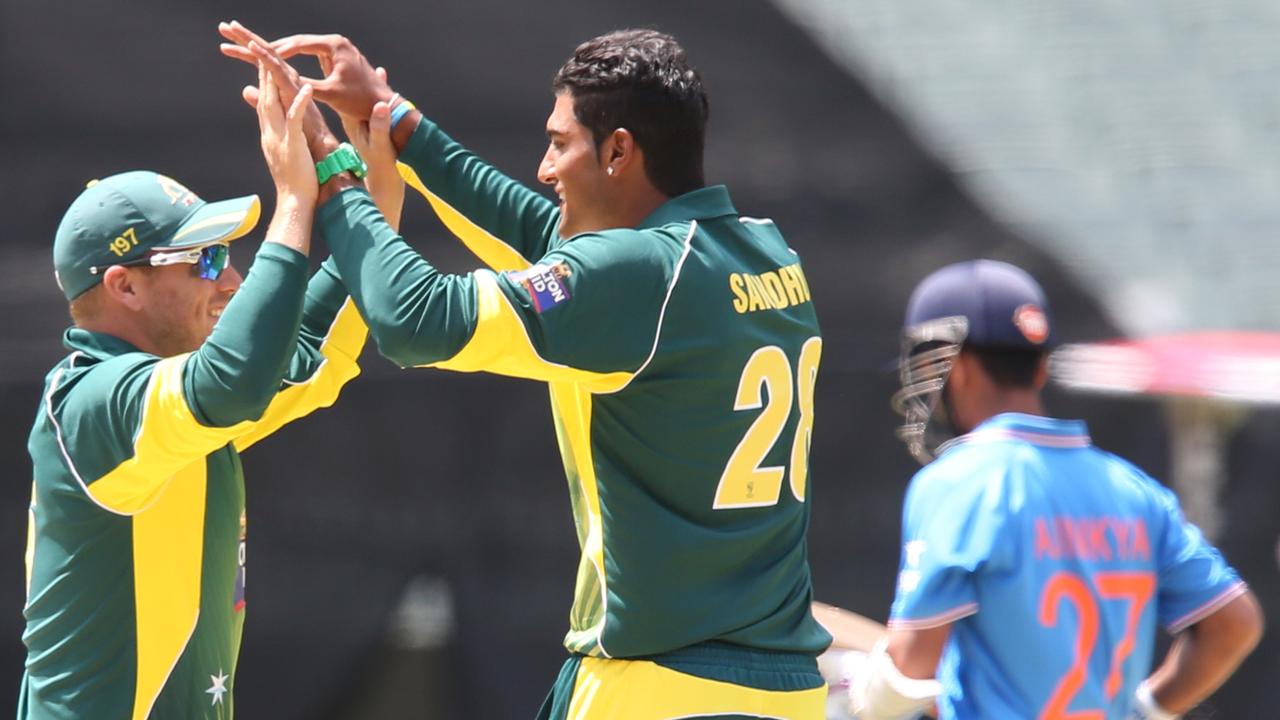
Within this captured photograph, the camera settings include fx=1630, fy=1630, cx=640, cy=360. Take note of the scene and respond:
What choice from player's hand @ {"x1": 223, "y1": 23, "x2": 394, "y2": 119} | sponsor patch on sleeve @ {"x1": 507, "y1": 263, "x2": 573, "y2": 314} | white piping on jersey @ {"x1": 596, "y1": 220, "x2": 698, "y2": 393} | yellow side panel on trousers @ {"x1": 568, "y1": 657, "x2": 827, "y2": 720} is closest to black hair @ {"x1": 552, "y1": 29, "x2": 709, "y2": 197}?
white piping on jersey @ {"x1": 596, "y1": 220, "x2": 698, "y2": 393}

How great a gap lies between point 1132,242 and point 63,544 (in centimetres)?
254

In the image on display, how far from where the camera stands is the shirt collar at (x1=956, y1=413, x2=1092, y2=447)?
7.81ft

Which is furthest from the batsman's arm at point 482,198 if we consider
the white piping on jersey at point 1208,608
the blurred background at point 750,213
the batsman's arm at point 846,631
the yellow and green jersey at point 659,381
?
the white piping on jersey at point 1208,608

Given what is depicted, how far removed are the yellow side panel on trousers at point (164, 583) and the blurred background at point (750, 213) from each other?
1320 mm

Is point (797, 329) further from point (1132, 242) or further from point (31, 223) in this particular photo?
point (31, 223)

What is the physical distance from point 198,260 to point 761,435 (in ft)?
3.16

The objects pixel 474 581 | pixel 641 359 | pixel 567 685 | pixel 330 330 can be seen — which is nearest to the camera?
pixel 641 359

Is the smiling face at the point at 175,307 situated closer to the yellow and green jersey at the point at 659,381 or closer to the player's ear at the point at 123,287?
the player's ear at the point at 123,287

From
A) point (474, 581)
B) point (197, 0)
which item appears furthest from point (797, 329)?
point (197, 0)

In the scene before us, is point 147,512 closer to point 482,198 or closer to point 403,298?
point 403,298

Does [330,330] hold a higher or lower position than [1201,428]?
higher

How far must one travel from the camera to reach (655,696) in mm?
2359

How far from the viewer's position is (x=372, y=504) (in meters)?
3.86

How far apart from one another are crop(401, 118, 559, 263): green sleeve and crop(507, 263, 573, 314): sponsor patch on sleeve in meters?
0.61
